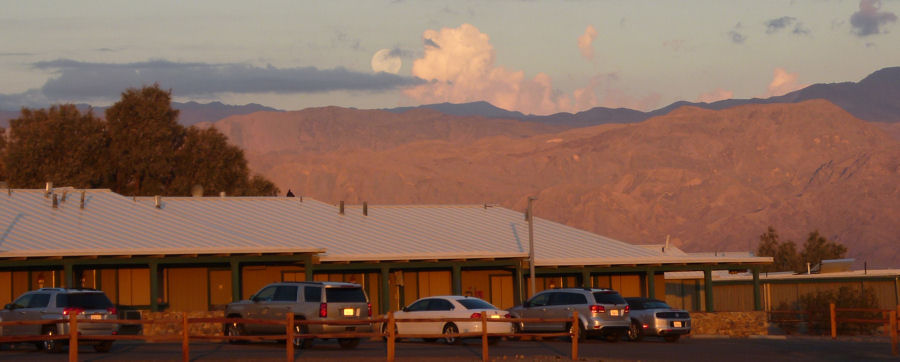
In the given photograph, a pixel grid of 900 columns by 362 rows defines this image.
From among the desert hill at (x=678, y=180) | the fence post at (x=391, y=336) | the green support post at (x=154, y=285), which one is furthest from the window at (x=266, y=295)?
the desert hill at (x=678, y=180)

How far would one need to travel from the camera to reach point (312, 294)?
Result: 1252 inches

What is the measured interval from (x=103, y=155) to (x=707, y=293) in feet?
170

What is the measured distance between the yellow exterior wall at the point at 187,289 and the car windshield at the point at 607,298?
53.4 feet

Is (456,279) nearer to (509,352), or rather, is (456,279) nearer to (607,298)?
(607,298)

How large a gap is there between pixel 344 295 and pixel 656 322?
10.1 meters

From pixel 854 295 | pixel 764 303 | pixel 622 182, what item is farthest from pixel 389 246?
pixel 622 182

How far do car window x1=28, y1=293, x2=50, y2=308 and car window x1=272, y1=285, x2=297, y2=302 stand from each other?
5.73 m

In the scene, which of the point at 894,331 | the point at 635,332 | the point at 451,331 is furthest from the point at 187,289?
the point at 894,331

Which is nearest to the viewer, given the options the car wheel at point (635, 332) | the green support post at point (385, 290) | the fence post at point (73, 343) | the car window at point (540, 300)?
the fence post at point (73, 343)

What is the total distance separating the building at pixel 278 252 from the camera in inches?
1662

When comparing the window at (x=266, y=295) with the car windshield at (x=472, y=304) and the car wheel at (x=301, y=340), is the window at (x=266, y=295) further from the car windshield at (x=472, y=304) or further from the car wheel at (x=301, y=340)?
the car windshield at (x=472, y=304)

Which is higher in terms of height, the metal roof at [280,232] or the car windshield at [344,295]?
the metal roof at [280,232]

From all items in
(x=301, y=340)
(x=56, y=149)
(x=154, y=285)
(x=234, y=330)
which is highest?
(x=56, y=149)

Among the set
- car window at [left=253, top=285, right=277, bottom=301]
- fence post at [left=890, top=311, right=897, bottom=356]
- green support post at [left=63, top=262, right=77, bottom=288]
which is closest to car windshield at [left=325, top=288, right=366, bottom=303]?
car window at [left=253, top=285, right=277, bottom=301]
